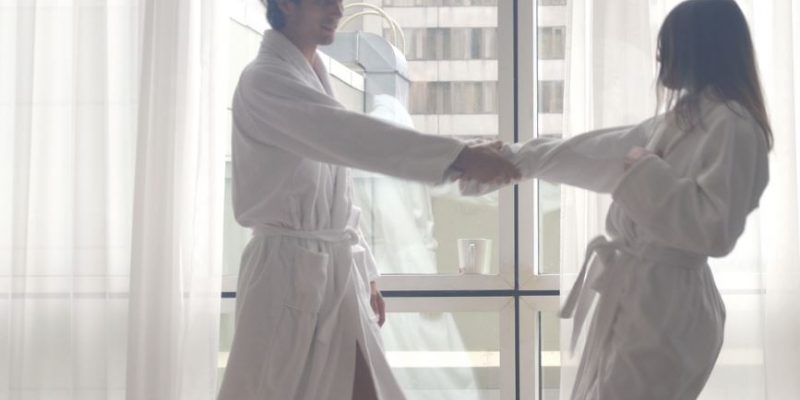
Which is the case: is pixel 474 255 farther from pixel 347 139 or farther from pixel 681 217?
pixel 681 217

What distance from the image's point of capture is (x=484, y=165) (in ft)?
7.30

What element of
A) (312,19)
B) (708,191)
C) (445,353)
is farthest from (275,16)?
(445,353)

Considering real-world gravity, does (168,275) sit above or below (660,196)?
below

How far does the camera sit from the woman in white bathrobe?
6.25ft

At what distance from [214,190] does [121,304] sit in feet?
1.61

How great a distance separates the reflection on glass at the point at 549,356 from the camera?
3553 millimetres

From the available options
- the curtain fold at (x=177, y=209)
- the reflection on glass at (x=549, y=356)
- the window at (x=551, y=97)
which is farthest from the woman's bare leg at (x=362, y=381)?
the window at (x=551, y=97)

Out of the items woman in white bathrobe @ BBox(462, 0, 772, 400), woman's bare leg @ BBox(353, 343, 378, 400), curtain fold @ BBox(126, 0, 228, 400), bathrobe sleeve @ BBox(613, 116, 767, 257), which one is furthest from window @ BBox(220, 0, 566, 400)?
bathrobe sleeve @ BBox(613, 116, 767, 257)

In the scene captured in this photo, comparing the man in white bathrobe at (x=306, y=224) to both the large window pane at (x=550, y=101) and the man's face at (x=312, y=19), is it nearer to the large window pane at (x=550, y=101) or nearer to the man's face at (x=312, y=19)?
the man's face at (x=312, y=19)

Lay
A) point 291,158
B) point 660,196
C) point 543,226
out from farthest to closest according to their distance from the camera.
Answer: point 543,226 < point 291,158 < point 660,196

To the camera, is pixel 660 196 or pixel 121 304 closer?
→ pixel 660 196

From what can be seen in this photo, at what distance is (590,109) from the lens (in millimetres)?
3277

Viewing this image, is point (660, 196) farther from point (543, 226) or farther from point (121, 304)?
point (121, 304)

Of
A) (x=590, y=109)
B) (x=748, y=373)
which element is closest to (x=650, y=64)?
(x=590, y=109)
